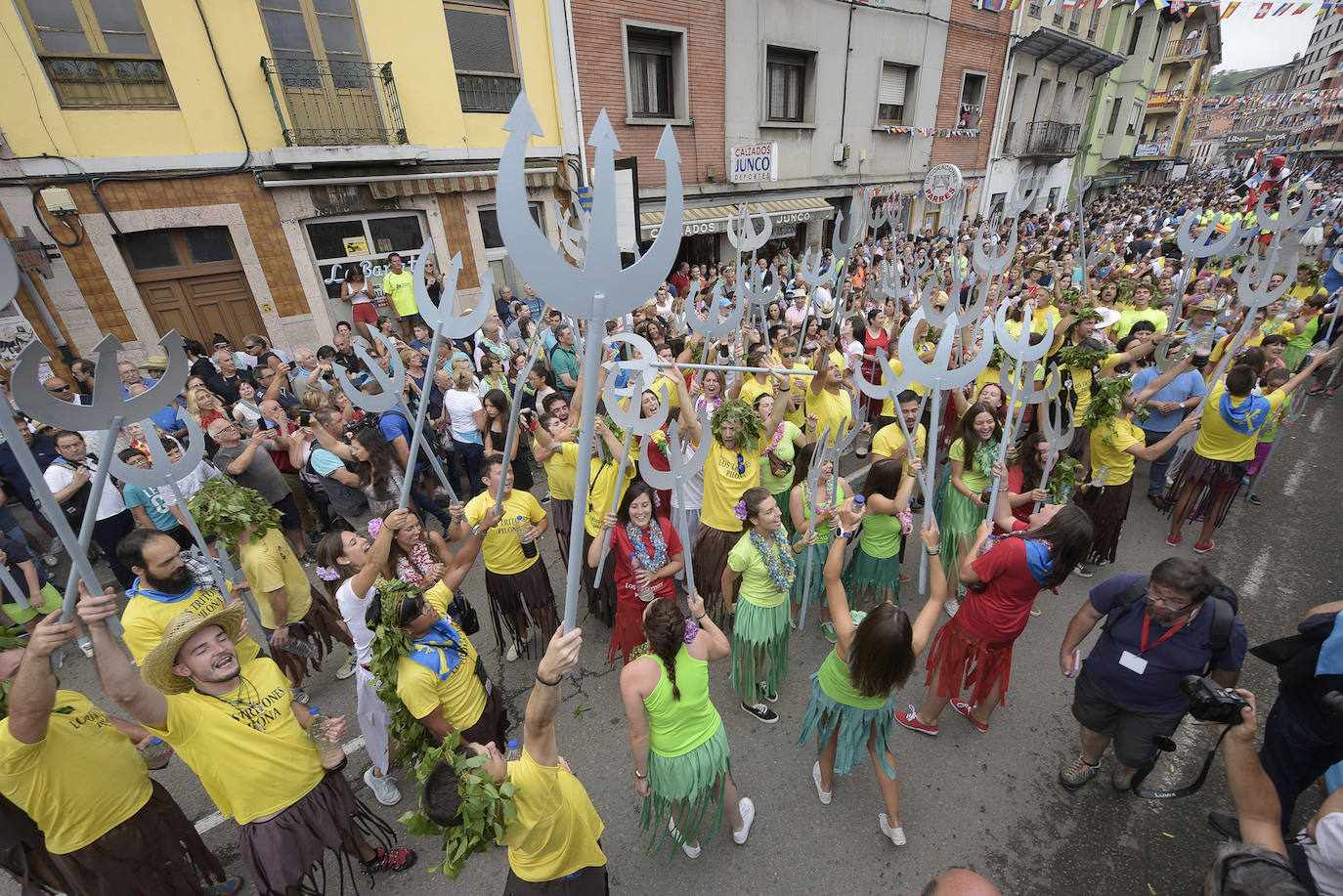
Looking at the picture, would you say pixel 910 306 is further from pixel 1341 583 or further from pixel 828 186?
pixel 828 186

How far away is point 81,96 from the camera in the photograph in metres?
8.18

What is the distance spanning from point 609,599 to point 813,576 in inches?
69.8

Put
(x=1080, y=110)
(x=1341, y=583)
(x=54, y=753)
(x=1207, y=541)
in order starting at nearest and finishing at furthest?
(x=54, y=753), (x=1341, y=583), (x=1207, y=541), (x=1080, y=110)

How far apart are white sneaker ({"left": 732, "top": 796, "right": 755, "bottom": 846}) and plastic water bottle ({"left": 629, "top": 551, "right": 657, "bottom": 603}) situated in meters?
1.27

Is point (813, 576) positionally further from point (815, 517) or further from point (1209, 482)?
point (1209, 482)

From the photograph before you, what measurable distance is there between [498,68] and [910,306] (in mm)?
9490


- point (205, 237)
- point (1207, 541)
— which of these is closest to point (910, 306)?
point (1207, 541)

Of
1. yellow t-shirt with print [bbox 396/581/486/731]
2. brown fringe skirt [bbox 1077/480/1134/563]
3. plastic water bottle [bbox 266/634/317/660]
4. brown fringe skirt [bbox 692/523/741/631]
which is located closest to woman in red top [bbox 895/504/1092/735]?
brown fringe skirt [bbox 692/523/741/631]

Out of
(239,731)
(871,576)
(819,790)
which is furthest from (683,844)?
(871,576)

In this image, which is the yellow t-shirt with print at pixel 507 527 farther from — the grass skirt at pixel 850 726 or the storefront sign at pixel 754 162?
the storefront sign at pixel 754 162

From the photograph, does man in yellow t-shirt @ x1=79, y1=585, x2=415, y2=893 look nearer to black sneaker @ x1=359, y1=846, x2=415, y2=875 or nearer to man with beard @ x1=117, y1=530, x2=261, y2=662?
black sneaker @ x1=359, y1=846, x2=415, y2=875

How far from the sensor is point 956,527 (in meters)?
4.67

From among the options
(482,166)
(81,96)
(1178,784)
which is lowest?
(1178,784)

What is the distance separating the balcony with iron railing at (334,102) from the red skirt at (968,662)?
39.1 feet
